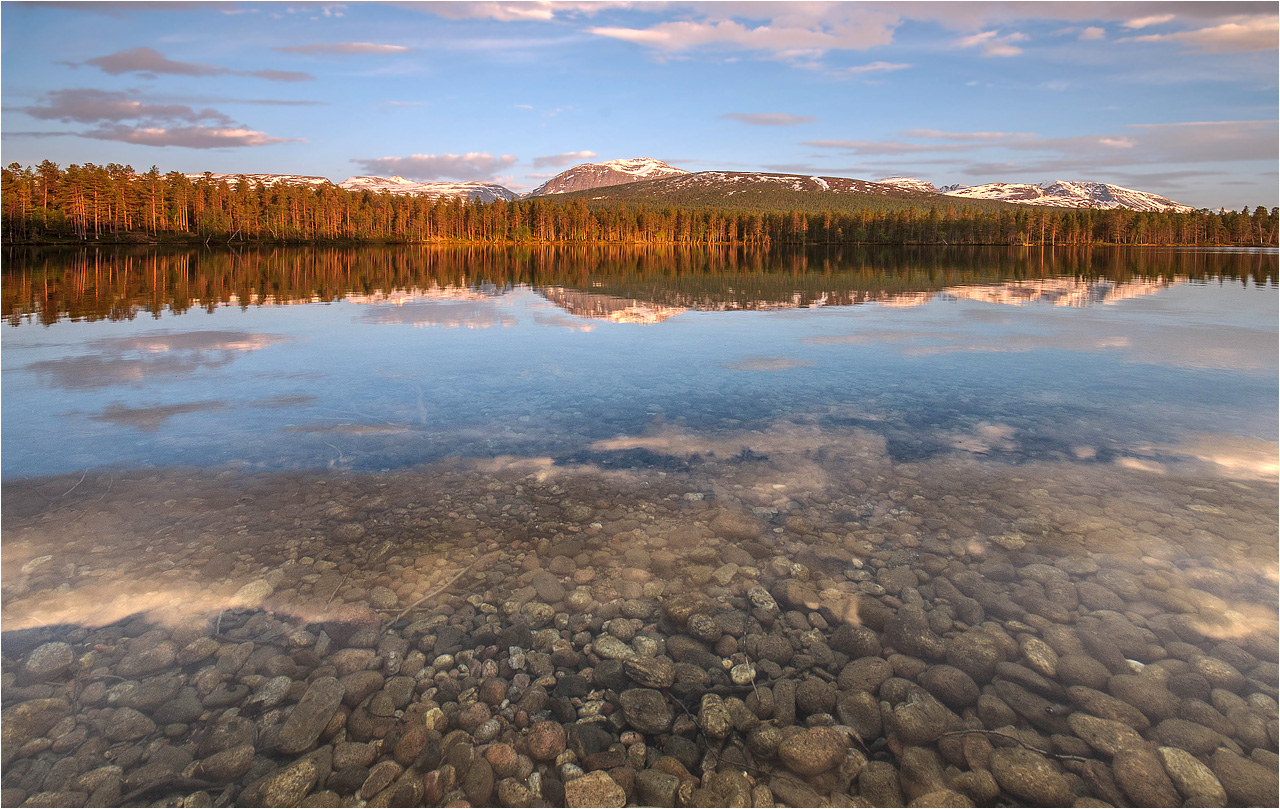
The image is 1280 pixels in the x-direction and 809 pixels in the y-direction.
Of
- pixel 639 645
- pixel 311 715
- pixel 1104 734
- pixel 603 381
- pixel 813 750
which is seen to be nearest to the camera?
Answer: pixel 813 750

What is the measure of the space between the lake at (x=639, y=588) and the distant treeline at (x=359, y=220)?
118 m

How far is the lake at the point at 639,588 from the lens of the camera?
14.2 ft

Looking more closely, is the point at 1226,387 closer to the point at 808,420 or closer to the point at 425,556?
the point at 808,420

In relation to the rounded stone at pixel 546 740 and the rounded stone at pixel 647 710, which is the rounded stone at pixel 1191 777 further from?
the rounded stone at pixel 546 740

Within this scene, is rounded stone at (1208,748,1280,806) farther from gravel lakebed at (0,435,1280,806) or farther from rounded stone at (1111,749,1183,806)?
rounded stone at (1111,749,1183,806)

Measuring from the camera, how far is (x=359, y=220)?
6344 inches

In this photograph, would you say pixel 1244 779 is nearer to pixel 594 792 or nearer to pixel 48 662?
pixel 594 792

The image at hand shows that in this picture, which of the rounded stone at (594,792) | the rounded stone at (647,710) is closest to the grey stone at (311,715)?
the rounded stone at (594,792)

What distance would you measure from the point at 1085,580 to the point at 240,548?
817 centimetres

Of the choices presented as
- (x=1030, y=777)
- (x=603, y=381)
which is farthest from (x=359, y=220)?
(x=1030, y=777)

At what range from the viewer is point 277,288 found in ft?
125

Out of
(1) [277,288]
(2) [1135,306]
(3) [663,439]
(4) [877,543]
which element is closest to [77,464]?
(3) [663,439]

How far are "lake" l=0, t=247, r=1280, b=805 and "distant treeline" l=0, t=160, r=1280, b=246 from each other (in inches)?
4631

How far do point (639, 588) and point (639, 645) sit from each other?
33.8 inches
